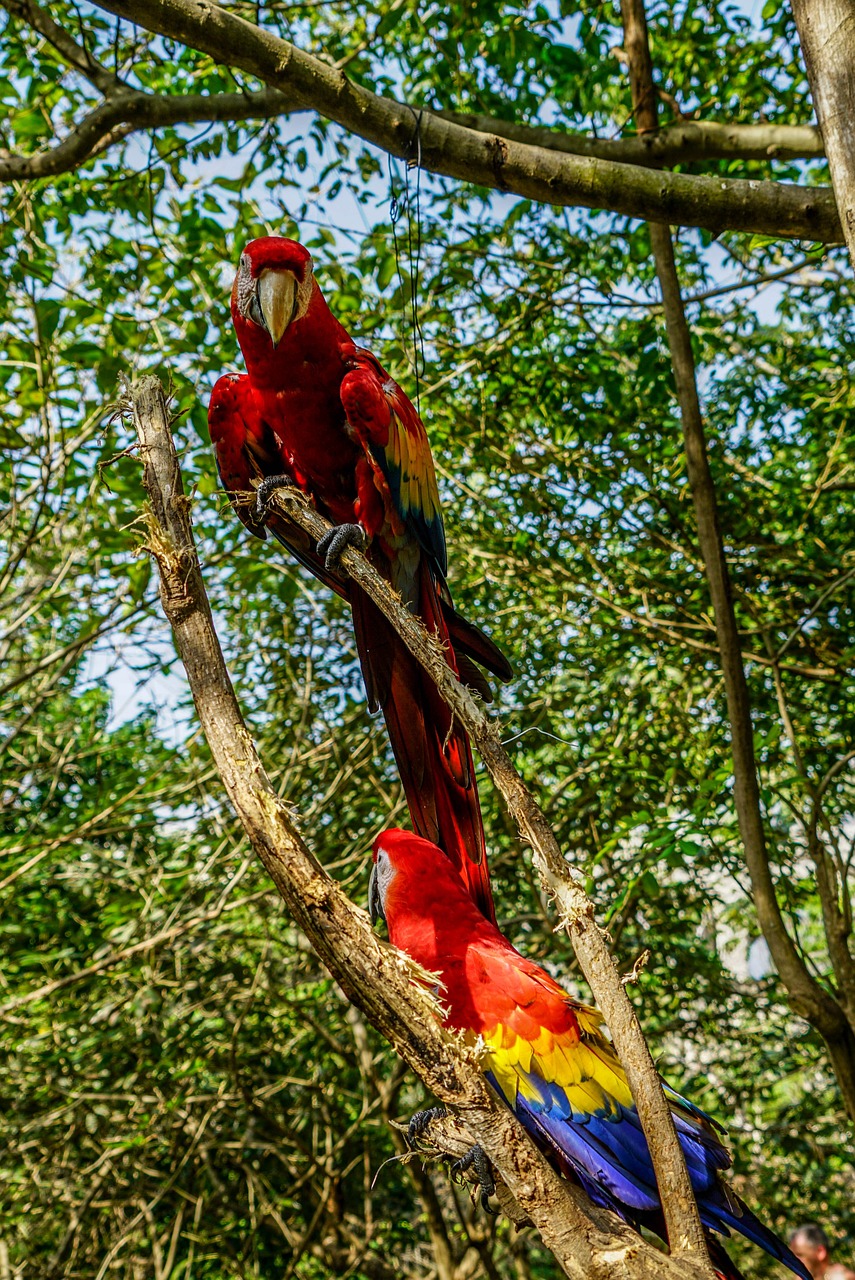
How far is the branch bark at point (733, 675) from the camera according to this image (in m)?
2.36

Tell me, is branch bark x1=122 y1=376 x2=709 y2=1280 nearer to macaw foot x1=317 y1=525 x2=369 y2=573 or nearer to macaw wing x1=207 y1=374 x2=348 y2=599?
macaw foot x1=317 y1=525 x2=369 y2=573

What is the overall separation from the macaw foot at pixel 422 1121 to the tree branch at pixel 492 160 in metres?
1.60

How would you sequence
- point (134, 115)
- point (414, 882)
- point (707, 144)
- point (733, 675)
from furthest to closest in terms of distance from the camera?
point (733, 675) < point (134, 115) < point (707, 144) < point (414, 882)

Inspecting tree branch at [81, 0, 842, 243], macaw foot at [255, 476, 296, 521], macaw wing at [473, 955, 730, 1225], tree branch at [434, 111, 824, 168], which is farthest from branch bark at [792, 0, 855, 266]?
macaw wing at [473, 955, 730, 1225]

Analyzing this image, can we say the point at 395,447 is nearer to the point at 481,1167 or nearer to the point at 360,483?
the point at 360,483

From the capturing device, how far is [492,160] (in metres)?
1.75

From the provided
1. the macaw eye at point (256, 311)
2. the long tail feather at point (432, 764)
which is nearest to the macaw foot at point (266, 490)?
the macaw eye at point (256, 311)

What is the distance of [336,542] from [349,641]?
2.61 m

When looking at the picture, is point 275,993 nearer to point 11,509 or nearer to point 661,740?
point 661,740

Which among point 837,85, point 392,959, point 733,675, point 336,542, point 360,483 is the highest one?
point 837,85

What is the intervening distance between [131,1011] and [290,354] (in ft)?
10.5

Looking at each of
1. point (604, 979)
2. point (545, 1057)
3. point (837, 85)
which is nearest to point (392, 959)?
point (604, 979)

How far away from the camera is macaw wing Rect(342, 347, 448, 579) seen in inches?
70.8

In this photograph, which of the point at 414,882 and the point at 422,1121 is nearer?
the point at 422,1121
